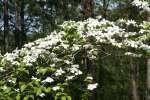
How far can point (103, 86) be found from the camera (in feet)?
104

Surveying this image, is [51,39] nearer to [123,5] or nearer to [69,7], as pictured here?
[123,5]

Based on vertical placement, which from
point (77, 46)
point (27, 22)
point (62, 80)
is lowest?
point (27, 22)

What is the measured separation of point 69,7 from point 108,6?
354 centimetres

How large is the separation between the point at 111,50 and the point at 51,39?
4.88ft

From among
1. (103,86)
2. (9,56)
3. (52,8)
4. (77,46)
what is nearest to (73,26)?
(77,46)

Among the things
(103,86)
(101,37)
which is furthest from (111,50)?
(103,86)

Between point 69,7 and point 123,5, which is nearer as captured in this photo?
point 123,5

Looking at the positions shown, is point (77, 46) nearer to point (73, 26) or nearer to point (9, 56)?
point (73, 26)

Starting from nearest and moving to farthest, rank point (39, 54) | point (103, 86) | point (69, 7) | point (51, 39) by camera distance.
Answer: point (39, 54)
point (51, 39)
point (103, 86)
point (69, 7)

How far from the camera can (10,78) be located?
325 inches

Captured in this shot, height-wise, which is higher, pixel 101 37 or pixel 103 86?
pixel 101 37

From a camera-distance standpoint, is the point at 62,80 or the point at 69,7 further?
the point at 69,7

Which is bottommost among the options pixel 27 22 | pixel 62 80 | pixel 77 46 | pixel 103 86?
pixel 103 86

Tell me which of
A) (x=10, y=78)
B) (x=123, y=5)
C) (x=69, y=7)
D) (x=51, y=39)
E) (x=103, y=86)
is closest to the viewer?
(x=10, y=78)
